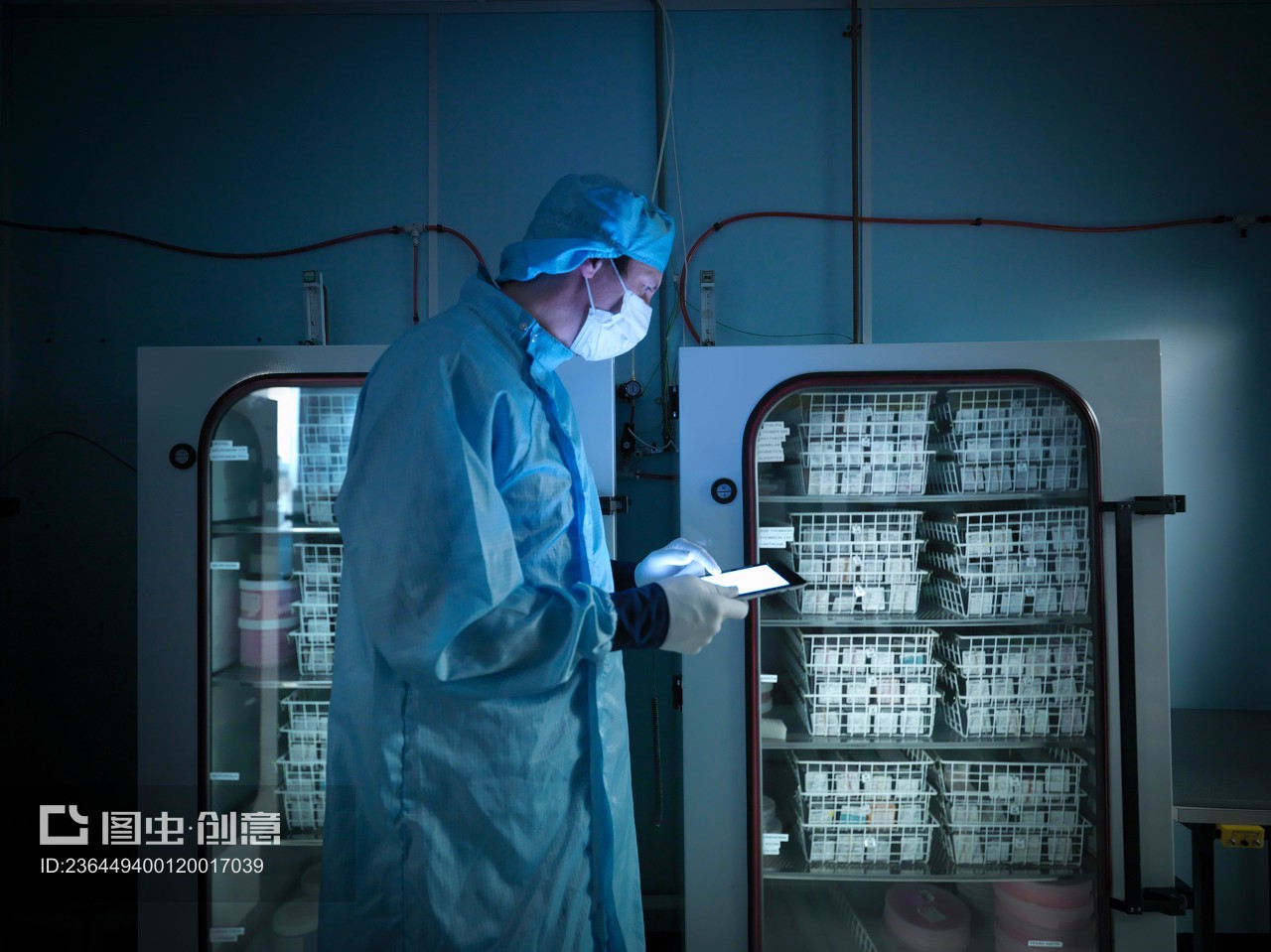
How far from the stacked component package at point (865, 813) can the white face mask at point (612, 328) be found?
1.34m

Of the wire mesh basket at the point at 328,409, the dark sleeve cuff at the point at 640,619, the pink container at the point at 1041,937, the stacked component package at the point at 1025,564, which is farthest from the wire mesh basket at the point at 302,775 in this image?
the pink container at the point at 1041,937

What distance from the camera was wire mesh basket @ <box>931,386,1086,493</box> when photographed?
6.35ft

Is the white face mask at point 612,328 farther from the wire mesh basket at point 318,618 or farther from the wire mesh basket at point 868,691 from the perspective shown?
the wire mesh basket at point 318,618

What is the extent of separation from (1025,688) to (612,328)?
1.56 meters

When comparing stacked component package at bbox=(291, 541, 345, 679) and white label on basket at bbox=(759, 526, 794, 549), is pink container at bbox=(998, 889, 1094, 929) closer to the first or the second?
white label on basket at bbox=(759, 526, 794, 549)

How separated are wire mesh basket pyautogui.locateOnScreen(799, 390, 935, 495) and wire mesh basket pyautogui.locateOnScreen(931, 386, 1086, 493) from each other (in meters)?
0.11

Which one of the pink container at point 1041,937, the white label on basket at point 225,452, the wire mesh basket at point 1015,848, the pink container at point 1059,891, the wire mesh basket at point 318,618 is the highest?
the white label on basket at point 225,452

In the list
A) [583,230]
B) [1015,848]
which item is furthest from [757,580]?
[1015,848]

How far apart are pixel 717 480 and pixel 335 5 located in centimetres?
237

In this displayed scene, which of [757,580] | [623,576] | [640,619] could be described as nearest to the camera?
[640,619]

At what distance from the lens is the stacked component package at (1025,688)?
1945 mm

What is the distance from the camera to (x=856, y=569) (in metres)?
1.98

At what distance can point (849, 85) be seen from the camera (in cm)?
259

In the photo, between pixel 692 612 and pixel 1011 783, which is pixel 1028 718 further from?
pixel 692 612
